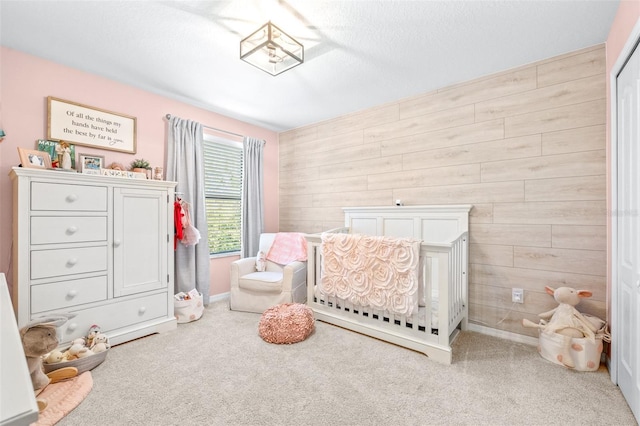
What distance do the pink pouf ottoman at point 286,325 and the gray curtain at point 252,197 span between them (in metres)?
1.43

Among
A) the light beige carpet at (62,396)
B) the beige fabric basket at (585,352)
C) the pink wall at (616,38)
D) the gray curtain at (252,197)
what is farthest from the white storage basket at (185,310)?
the pink wall at (616,38)

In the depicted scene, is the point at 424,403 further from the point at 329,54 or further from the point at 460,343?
the point at 329,54

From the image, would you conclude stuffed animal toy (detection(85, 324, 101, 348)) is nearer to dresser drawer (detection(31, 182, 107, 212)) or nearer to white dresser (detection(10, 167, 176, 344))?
white dresser (detection(10, 167, 176, 344))

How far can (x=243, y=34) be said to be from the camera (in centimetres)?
204

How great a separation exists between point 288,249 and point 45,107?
2.51 meters

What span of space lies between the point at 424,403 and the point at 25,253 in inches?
106

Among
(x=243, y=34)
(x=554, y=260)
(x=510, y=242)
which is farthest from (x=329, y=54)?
(x=554, y=260)

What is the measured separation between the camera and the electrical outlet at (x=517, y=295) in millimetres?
2412

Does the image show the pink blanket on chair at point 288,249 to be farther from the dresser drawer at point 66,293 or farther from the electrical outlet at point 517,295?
the electrical outlet at point 517,295

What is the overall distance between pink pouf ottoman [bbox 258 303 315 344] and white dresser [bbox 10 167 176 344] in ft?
3.06

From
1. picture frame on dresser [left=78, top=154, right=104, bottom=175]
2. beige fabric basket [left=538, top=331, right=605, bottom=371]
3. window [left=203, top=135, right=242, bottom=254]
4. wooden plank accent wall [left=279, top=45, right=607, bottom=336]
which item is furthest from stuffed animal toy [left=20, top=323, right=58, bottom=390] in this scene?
beige fabric basket [left=538, top=331, right=605, bottom=371]

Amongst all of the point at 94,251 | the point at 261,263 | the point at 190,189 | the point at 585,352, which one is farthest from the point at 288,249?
the point at 585,352

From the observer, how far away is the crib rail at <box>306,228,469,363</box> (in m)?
2.11

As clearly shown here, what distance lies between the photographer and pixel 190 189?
A: 320 centimetres
